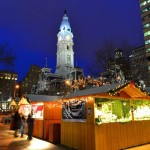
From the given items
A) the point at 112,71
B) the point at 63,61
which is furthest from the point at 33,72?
the point at 112,71

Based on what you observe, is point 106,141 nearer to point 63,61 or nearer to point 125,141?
point 125,141

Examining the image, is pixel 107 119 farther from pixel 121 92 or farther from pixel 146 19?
pixel 146 19

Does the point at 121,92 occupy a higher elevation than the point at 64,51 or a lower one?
lower

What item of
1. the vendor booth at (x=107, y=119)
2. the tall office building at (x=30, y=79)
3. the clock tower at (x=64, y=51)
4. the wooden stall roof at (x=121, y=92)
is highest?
the clock tower at (x=64, y=51)

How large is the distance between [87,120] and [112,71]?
21157 mm

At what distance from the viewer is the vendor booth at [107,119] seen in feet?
37.7

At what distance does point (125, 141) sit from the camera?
12.7m

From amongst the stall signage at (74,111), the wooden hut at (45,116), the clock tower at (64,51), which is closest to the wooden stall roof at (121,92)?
the stall signage at (74,111)

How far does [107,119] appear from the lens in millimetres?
12117

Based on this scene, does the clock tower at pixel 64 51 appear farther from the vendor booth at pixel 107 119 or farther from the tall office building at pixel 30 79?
the vendor booth at pixel 107 119

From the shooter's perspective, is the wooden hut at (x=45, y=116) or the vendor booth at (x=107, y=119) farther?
the wooden hut at (x=45, y=116)

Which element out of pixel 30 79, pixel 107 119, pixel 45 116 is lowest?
pixel 107 119

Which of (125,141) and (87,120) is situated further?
(125,141)

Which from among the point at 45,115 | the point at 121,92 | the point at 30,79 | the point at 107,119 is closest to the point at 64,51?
the point at 30,79
